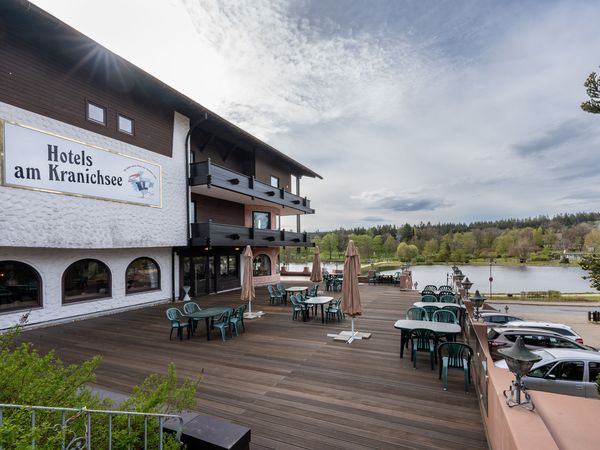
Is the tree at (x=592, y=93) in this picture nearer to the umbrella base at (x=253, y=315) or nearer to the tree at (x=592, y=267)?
the tree at (x=592, y=267)

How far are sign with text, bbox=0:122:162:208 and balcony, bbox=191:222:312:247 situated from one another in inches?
102

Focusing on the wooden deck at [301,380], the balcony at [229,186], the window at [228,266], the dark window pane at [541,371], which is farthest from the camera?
the window at [228,266]

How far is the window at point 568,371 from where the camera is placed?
278 inches

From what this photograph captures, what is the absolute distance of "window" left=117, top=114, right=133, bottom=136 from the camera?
1253 cm

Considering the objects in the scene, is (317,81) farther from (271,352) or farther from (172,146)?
(271,352)

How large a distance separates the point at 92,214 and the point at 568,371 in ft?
52.8

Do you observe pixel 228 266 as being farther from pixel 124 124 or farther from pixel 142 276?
pixel 124 124

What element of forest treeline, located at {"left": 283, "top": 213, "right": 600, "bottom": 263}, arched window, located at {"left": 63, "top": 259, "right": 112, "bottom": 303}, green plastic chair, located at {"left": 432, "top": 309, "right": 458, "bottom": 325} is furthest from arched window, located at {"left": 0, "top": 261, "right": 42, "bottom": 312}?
forest treeline, located at {"left": 283, "top": 213, "right": 600, "bottom": 263}

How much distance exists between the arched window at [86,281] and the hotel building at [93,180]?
0.14ft

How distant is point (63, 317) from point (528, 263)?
335 ft

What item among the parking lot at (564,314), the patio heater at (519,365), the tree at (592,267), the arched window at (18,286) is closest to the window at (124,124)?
the arched window at (18,286)

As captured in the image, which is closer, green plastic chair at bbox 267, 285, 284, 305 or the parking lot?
green plastic chair at bbox 267, 285, 284, 305

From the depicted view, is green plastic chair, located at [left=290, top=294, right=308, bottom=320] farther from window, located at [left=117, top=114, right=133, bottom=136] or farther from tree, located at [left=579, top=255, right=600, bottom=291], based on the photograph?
window, located at [left=117, top=114, right=133, bottom=136]

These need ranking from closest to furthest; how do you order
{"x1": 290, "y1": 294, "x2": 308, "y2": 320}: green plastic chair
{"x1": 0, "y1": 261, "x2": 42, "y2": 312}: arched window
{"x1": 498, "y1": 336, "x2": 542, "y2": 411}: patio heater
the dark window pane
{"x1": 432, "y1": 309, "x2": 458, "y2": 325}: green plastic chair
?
1. {"x1": 498, "y1": 336, "x2": 542, "y2": 411}: patio heater
2. the dark window pane
3. {"x1": 432, "y1": 309, "x2": 458, "y2": 325}: green plastic chair
4. {"x1": 0, "y1": 261, "x2": 42, "y2": 312}: arched window
5. {"x1": 290, "y1": 294, "x2": 308, "y2": 320}: green plastic chair
